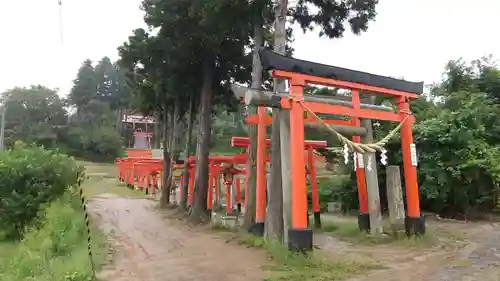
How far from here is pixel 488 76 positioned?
1894 cm

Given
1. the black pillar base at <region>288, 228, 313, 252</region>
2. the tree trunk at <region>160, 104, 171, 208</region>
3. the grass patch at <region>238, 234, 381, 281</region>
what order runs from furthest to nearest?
the tree trunk at <region>160, 104, 171, 208</region> < the black pillar base at <region>288, 228, 313, 252</region> < the grass patch at <region>238, 234, 381, 281</region>

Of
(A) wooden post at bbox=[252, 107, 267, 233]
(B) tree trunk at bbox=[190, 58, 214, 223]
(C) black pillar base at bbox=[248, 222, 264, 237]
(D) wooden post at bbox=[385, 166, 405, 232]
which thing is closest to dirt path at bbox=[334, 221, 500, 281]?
(D) wooden post at bbox=[385, 166, 405, 232]

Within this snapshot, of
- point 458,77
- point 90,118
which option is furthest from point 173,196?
point 90,118

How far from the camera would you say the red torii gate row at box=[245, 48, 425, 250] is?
Answer: 8727 millimetres

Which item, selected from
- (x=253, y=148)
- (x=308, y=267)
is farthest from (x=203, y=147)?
(x=308, y=267)

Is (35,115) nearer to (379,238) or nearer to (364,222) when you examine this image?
(364,222)

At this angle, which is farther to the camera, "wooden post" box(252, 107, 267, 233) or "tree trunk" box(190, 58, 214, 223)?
"tree trunk" box(190, 58, 214, 223)

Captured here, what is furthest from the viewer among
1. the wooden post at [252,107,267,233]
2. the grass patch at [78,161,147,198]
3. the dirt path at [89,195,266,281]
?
the grass patch at [78,161,147,198]

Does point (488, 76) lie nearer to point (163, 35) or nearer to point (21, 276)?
point (163, 35)

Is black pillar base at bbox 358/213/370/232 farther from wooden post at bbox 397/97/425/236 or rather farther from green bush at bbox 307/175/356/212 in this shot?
green bush at bbox 307/175/356/212

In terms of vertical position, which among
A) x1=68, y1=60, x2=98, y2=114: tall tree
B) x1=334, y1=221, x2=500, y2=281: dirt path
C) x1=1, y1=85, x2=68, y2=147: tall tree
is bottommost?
x1=334, y1=221, x2=500, y2=281: dirt path

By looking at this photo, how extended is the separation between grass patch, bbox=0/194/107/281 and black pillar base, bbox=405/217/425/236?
6.89 meters

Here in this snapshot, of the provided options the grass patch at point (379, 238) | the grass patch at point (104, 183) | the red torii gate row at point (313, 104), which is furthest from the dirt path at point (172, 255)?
the grass patch at point (104, 183)

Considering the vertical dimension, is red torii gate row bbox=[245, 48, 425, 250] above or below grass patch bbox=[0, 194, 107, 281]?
above
